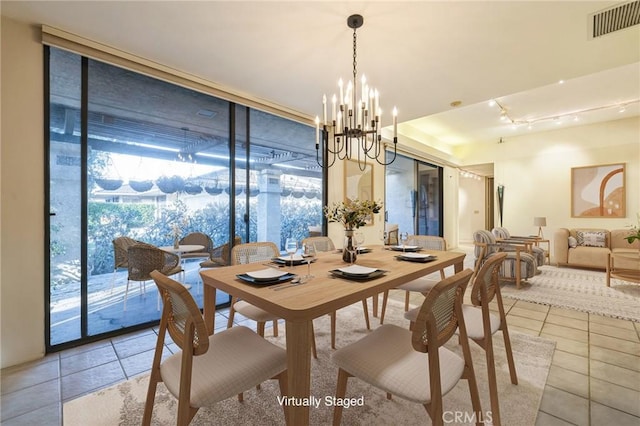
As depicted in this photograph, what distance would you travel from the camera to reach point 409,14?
6.39 feet

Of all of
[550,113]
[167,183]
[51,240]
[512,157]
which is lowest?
[51,240]

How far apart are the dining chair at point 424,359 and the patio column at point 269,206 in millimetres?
2351

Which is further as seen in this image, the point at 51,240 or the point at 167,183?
the point at 167,183

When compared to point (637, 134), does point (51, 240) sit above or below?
below

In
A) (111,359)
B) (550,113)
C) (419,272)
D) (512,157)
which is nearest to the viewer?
(419,272)

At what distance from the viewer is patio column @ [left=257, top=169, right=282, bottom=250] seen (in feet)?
11.4

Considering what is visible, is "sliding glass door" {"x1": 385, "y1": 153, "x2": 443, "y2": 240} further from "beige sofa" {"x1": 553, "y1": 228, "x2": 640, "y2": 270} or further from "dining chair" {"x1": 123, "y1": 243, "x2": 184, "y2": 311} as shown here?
"dining chair" {"x1": 123, "y1": 243, "x2": 184, "y2": 311}

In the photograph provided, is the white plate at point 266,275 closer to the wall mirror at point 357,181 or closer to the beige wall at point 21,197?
the beige wall at point 21,197

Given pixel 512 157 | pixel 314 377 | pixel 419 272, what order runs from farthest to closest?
1. pixel 512 157
2. pixel 314 377
3. pixel 419 272

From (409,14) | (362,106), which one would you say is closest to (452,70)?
(409,14)

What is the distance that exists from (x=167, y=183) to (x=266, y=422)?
7.61ft

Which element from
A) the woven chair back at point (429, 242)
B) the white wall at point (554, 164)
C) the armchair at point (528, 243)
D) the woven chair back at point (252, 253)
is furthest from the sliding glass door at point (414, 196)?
the woven chair back at point (252, 253)

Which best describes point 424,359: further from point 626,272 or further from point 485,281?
point 626,272

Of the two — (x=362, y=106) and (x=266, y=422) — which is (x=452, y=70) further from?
→ (x=266, y=422)
